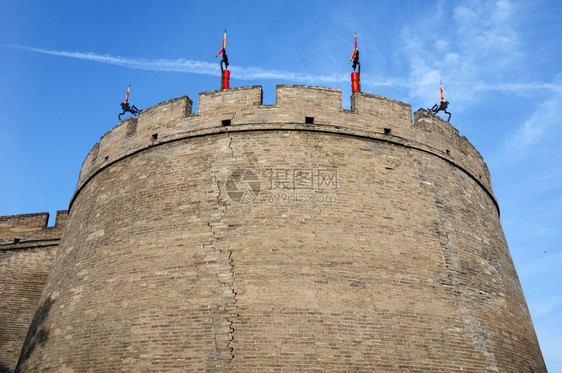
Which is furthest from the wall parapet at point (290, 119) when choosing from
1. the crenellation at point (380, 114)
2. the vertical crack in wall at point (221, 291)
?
the vertical crack in wall at point (221, 291)

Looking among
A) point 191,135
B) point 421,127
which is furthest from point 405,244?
point 191,135

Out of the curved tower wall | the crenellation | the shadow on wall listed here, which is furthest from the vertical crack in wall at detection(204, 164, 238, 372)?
the shadow on wall

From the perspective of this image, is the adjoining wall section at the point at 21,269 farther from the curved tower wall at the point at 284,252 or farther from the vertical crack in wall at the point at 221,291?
the vertical crack in wall at the point at 221,291

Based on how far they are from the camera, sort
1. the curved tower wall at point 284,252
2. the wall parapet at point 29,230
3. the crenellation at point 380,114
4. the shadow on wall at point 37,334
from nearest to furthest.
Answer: the curved tower wall at point 284,252, the shadow on wall at point 37,334, the crenellation at point 380,114, the wall parapet at point 29,230

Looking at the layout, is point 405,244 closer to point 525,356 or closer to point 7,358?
point 525,356

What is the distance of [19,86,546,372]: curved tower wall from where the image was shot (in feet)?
22.2

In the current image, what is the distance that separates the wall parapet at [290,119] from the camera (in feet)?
27.8

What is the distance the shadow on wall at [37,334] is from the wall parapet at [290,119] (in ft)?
8.89

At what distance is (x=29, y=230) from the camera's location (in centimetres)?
1147

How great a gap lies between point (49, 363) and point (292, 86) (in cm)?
569

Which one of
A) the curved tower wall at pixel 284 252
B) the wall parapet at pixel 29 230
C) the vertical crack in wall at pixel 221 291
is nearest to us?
the vertical crack in wall at pixel 221 291

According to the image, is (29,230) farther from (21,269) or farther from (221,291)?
(221,291)

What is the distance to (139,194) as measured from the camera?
332 inches

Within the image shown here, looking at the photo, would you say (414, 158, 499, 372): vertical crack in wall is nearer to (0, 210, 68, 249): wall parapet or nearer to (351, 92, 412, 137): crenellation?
(351, 92, 412, 137): crenellation
